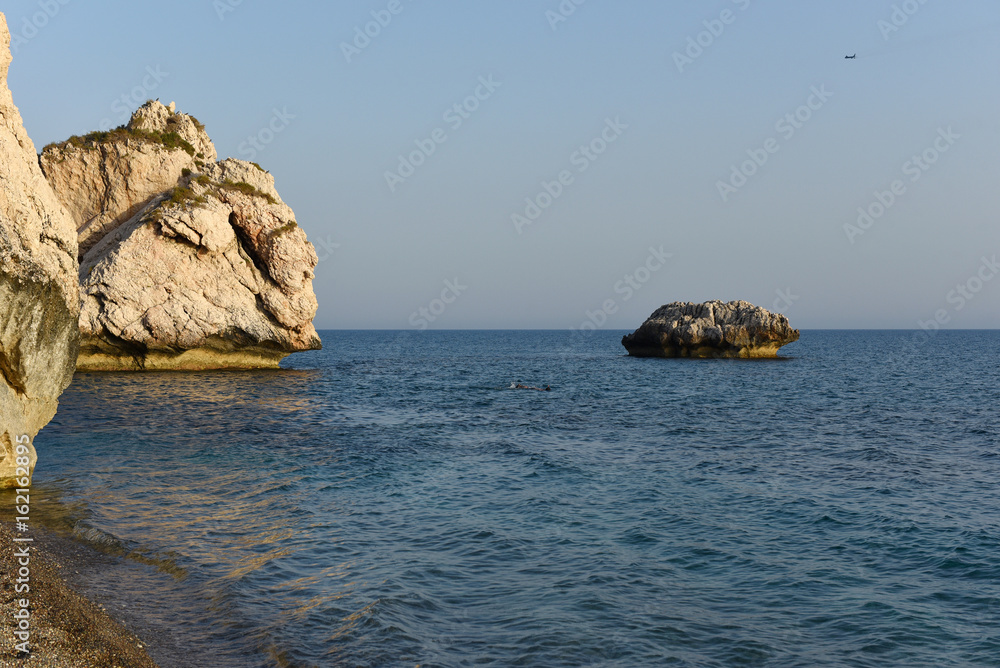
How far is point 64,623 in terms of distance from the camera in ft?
27.4

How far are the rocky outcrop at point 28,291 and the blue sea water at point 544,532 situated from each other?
244 cm

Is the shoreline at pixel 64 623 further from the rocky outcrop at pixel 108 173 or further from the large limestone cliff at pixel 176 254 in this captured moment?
the rocky outcrop at pixel 108 173

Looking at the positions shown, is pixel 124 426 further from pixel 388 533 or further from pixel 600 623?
pixel 600 623

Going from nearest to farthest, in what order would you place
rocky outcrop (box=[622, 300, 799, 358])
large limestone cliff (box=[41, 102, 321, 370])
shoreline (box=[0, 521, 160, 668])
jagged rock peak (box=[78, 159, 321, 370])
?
shoreline (box=[0, 521, 160, 668]), jagged rock peak (box=[78, 159, 321, 370]), large limestone cliff (box=[41, 102, 321, 370]), rocky outcrop (box=[622, 300, 799, 358])

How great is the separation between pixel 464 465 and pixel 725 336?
61892 millimetres

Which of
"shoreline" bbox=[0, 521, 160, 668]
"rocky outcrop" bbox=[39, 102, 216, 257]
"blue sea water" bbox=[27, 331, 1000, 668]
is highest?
"rocky outcrop" bbox=[39, 102, 216, 257]

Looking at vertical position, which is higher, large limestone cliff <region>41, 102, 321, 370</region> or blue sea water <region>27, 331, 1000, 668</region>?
large limestone cliff <region>41, 102, 321, 370</region>

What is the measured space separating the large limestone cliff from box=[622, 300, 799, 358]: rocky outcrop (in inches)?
1780

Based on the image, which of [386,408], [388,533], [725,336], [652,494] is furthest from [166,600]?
[725,336]

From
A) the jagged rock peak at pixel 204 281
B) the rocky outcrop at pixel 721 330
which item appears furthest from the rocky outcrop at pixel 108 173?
the rocky outcrop at pixel 721 330

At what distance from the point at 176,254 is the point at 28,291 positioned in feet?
119

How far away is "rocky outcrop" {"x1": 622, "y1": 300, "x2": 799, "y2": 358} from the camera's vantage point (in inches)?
3034

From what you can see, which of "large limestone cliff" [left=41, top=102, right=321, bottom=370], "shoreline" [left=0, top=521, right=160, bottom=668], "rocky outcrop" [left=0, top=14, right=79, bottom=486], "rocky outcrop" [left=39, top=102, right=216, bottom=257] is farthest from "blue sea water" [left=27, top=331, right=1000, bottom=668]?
"rocky outcrop" [left=39, top=102, right=216, bottom=257]

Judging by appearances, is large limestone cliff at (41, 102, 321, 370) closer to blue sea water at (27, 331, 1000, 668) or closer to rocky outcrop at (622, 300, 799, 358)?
blue sea water at (27, 331, 1000, 668)
